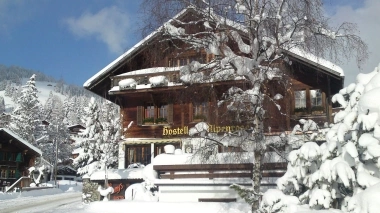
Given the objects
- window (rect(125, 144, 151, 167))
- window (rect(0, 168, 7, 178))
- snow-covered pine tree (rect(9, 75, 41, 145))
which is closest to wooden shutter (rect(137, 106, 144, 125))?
window (rect(125, 144, 151, 167))

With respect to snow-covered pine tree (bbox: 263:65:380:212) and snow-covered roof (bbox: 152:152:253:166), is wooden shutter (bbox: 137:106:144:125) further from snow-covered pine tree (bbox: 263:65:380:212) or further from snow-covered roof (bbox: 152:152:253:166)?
snow-covered pine tree (bbox: 263:65:380:212)

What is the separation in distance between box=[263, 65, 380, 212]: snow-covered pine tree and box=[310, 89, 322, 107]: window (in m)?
15.6

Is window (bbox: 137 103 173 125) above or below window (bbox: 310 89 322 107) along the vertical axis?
below

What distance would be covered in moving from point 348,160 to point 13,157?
Result: 39.2m

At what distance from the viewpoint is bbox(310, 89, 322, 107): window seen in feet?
74.1

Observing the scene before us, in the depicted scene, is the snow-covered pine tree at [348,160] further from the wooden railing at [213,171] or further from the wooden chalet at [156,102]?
the wooden chalet at [156,102]

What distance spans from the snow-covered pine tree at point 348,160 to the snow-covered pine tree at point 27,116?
51.0 metres

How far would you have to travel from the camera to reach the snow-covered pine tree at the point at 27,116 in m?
53.2

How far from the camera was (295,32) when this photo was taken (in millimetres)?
11367

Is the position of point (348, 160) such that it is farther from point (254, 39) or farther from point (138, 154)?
point (138, 154)

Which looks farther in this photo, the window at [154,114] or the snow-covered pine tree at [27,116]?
the snow-covered pine tree at [27,116]

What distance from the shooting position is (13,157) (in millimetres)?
39906

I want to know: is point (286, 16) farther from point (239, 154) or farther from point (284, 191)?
point (284, 191)

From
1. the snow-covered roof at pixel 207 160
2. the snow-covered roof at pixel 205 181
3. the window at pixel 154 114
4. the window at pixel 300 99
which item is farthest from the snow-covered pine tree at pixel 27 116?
the snow-covered roof at pixel 205 181
